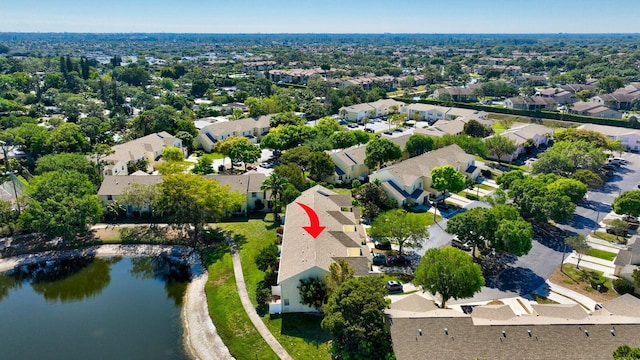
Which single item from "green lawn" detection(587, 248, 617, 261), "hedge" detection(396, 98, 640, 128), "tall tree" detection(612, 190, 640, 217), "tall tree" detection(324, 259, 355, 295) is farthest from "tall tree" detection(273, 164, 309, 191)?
"hedge" detection(396, 98, 640, 128)

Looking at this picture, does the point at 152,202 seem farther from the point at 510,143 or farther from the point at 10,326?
the point at 510,143

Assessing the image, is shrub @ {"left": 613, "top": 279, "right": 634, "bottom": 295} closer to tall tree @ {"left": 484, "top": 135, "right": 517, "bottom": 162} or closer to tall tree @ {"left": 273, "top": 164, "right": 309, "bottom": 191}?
tall tree @ {"left": 273, "top": 164, "right": 309, "bottom": 191}

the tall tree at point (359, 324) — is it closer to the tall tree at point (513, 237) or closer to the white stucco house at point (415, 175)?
the tall tree at point (513, 237)

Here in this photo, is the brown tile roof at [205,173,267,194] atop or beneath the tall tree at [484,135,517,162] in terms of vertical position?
beneath

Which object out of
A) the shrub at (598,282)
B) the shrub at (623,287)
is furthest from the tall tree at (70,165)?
the shrub at (623,287)

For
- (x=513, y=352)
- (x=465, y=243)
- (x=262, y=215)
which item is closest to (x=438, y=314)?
(x=513, y=352)

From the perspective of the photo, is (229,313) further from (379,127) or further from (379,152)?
(379,127)
